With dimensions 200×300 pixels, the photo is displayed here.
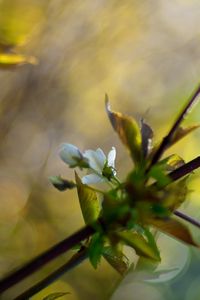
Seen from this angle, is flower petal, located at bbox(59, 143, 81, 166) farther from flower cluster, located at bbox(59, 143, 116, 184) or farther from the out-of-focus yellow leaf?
the out-of-focus yellow leaf

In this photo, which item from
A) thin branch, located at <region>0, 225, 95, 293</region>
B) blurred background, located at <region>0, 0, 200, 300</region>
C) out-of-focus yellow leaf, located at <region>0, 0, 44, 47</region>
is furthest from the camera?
blurred background, located at <region>0, 0, 200, 300</region>

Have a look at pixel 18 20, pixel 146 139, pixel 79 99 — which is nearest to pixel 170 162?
pixel 146 139

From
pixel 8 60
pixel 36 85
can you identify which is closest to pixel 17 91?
pixel 36 85

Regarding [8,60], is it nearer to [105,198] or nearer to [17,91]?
[105,198]

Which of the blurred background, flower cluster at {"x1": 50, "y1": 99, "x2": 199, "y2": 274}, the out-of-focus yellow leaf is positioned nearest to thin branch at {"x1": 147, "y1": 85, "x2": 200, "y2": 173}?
flower cluster at {"x1": 50, "y1": 99, "x2": 199, "y2": 274}

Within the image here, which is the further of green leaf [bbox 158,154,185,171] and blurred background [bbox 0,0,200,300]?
blurred background [bbox 0,0,200,300]

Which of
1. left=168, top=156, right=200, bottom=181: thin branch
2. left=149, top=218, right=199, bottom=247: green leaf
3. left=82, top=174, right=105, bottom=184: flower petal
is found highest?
left=82, top=174, right=105, bottom=184: flower petal

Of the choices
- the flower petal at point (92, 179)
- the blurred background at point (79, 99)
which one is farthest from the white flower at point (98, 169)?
the blurred background at point (79, 99)

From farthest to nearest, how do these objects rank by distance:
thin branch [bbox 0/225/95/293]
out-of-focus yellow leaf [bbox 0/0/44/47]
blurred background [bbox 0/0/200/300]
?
1. blurred background [bbox 0/0/200/300]
2. out-of-focus yellow leaf [bbox 0/0/44/47]
3. thin branch [bbox 0/225/95/293]
